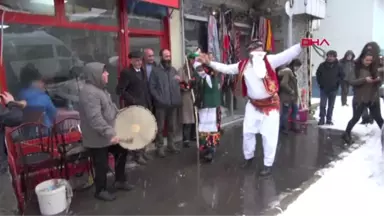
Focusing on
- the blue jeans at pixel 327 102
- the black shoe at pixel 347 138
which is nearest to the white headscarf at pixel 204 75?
Answer: the black shoe at pixel 347 138

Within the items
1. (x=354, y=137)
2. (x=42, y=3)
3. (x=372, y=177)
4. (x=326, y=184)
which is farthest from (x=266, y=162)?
(x=42, y=3)

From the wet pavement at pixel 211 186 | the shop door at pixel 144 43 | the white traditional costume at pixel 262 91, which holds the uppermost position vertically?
the shop door at pixel 144 43

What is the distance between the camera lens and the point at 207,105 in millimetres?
5035

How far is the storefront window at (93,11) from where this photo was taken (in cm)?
470

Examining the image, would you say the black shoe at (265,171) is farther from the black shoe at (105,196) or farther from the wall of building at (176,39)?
the wall of building at (176,39)

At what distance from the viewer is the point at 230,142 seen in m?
6.54

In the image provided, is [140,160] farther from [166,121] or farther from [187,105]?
[187,105]

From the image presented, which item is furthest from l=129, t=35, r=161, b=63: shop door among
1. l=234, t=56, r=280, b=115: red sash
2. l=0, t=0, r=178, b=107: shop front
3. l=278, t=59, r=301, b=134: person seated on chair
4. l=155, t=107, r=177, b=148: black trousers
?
l=278, t=59, r=301, b=134: person seated on chair

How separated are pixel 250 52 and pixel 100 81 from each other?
6.71 ft

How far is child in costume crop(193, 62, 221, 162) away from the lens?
16.3 ft

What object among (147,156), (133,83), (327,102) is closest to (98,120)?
(133,83)

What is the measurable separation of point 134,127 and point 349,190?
2631mm

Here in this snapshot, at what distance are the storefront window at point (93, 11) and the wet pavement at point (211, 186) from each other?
2.34 metres

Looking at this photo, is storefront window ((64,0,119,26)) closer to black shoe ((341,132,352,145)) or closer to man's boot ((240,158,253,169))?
man's boot ((240,158,253,169))
